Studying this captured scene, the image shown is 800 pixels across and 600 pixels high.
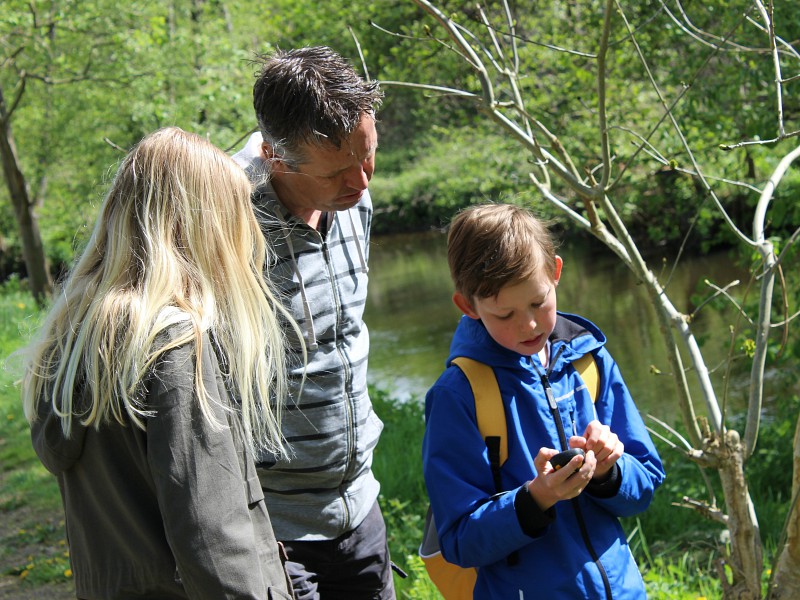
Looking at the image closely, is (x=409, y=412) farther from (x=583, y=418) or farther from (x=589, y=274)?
(x=589, y=274)

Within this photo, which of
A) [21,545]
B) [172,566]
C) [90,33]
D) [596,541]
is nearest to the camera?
[172,566]

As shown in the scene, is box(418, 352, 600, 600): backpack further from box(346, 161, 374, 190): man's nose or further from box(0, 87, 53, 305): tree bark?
box(0, 87, 53, 305): tree bark

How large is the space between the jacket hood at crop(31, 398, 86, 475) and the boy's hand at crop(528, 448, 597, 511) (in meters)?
0.84

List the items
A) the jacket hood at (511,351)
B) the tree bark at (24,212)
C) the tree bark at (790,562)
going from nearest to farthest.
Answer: the jacket hood at (511,351)
the tree bark at (790,562)
the tree bark at (24,212)

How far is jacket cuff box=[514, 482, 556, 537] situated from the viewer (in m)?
1.78

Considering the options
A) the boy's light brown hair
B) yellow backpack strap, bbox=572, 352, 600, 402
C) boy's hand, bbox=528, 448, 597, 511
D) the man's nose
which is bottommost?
boy's hand, bbox=528, 448, 597, 511

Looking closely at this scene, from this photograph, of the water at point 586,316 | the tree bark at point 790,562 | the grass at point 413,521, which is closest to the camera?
the tree bark at point 790,562

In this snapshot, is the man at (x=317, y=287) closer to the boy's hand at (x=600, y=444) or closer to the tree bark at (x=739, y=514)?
the boy's hand at (x=600, y=444)

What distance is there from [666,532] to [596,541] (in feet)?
10.5

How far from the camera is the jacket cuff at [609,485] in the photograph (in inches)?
73.9

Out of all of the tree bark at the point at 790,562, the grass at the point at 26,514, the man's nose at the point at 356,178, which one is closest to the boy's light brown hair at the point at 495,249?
the man's nose at the point at 356,178

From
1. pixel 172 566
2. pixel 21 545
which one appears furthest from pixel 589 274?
pixel 172 566

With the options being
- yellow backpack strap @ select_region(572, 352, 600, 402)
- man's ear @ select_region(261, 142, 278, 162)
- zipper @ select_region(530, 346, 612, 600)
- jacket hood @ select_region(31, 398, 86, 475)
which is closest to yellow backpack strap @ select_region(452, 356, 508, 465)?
zipper @ select_region(530, 346, 612, 600)

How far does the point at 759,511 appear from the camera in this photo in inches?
194
